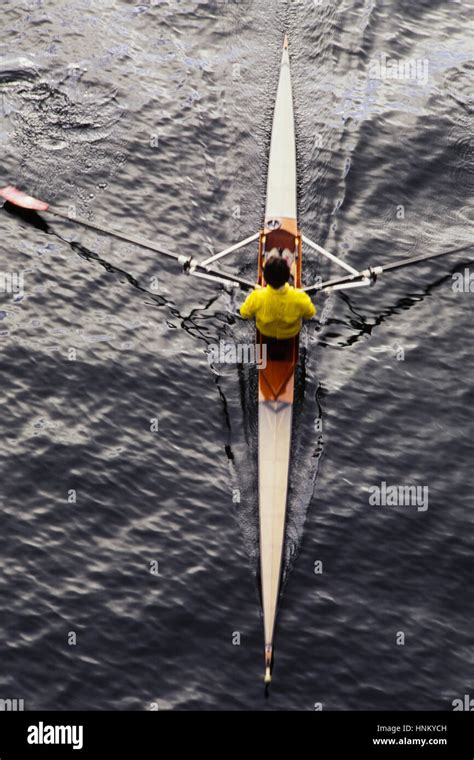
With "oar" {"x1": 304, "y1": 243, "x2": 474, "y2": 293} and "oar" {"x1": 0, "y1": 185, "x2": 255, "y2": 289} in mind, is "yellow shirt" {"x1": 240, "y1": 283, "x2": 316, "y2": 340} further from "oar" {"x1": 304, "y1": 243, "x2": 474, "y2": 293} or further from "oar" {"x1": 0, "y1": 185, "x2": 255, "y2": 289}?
"oar" {"x1": 304, "y1": 243, "x2": 474, "y2": 293}

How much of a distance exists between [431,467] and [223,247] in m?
6.64

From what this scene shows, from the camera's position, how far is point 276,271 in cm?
1547

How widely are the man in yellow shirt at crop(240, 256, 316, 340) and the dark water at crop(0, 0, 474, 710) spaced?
1268 millimetres

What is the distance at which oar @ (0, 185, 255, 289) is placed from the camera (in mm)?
18056

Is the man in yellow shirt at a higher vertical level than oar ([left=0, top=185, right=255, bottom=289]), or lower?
lower

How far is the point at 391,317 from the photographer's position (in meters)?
19.3

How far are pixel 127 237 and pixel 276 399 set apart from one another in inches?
184

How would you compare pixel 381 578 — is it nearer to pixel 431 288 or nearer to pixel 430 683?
pixel 430 683

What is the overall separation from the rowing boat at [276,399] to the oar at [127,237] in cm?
93

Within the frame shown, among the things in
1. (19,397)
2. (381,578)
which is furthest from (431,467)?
(19,397)

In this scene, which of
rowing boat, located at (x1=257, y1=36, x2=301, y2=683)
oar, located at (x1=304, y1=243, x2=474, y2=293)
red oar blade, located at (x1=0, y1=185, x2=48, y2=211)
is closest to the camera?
rowing boat, located at (x1=257, y1=36, x2=301, y2=683)

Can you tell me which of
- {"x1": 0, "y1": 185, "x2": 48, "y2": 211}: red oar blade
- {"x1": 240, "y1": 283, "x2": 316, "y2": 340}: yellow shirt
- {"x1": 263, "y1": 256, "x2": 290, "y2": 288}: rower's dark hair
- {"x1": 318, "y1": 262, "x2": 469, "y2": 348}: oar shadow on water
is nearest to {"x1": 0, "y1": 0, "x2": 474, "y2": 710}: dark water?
{"x1": 318, "y1": 262, "x2": 469, "y2": 348}: oar shadow on water

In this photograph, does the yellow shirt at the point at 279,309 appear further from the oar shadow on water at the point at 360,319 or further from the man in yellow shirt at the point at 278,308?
the oar shadow on water at the point at 360,319

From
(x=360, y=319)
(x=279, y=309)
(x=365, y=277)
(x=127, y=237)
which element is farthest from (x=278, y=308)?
(x=127, y=237)
